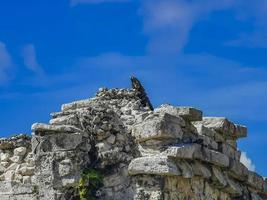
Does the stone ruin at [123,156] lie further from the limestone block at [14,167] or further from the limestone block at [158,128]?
the limestone block at [14,167]

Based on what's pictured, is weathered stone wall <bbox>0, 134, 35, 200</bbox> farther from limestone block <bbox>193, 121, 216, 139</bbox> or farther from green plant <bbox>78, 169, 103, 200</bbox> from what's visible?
limestone block <bbox>193, 121, 216, 139</bbox>

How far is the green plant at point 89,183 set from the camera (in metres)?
13.0

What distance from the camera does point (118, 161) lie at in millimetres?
13234

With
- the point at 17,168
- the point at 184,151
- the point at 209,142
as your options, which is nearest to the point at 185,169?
the point at 184,151

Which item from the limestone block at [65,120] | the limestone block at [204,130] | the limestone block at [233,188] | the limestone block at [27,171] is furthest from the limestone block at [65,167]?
the limestone block at [233,188]

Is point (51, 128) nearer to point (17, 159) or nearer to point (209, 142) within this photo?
point (17, 159)

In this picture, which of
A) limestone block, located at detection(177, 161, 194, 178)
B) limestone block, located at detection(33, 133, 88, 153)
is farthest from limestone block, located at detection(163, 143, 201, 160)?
limestone block, located at detection(33, 133, 88, 153)

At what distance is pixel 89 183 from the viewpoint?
516 inches

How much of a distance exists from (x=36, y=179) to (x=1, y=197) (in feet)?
3.92

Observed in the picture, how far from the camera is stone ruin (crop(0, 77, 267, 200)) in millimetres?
12883

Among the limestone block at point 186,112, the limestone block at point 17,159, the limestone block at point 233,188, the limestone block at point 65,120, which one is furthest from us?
the limestone block at point 233,188

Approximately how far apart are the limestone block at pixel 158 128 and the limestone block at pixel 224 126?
1.95 m

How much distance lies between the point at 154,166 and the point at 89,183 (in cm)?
104

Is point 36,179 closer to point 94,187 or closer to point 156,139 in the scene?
point 94,187
